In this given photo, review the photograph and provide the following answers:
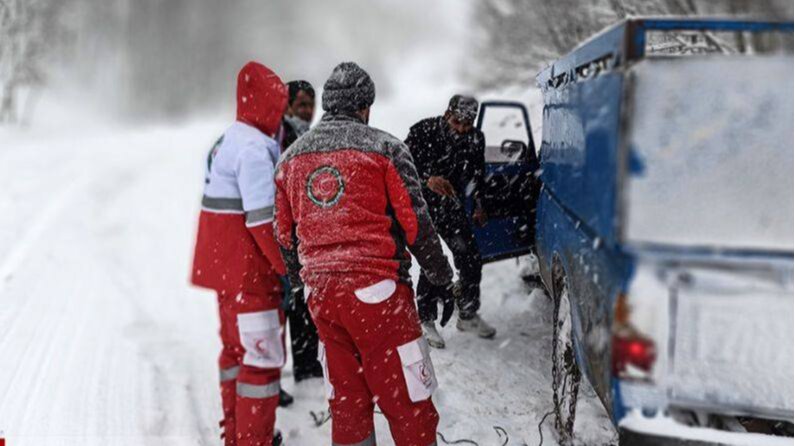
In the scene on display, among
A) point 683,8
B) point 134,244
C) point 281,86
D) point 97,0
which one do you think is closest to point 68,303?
point 134,244

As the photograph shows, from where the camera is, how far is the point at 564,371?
374 cm

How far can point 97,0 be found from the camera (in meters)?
40.5

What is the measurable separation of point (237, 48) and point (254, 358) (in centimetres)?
4643

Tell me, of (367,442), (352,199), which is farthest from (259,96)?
(367,442)

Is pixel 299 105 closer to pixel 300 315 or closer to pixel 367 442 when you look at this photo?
pixel 300 315

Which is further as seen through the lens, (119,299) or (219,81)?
(219,81)

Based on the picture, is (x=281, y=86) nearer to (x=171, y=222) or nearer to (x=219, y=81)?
(x=171, y=222)

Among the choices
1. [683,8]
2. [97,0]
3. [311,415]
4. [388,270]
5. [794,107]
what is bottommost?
[311,415]

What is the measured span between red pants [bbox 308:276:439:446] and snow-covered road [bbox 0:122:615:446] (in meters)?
0.94

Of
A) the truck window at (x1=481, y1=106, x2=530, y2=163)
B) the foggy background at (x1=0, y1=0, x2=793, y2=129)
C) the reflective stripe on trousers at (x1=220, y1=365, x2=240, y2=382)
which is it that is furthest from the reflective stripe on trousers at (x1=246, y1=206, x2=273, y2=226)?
the foggy background at (x1=0, y1=0, x2=793, y2=129)

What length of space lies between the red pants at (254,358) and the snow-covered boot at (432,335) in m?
1.50

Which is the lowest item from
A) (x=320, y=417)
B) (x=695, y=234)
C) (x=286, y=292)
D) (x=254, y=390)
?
(x=320, y=417)

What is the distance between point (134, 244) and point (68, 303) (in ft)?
9.05

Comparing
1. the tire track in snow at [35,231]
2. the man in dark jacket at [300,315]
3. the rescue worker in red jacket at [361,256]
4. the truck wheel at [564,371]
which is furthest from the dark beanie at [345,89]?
the tire track in snow at [35,231]
